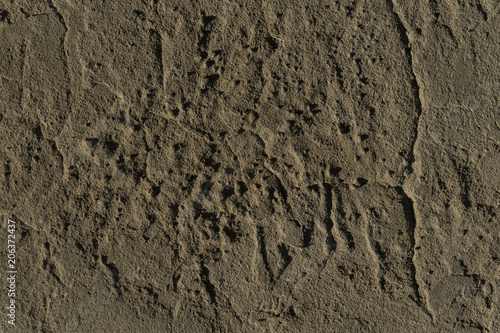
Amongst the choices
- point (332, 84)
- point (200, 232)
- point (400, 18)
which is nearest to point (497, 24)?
point (400, 18)

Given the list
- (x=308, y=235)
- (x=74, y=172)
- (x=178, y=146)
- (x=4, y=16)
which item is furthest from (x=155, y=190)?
(x=4, y=16)

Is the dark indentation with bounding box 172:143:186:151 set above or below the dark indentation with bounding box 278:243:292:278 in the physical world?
above

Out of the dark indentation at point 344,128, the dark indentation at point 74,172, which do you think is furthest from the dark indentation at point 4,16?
the dark indentation at point 344,128

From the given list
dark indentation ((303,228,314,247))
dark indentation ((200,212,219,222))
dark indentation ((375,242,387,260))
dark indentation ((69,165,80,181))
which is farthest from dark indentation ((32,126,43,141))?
dark indentation ((375,242,387,260))

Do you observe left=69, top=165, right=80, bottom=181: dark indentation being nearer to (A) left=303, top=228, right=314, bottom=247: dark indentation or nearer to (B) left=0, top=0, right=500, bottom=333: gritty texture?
(B) left=0, top=0, right=500, bottom=333: gritty texture

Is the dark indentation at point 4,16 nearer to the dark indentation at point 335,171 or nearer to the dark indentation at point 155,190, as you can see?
the dark indentation at point 155,190

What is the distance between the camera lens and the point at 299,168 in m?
1.34

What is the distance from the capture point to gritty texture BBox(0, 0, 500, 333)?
4.35ft

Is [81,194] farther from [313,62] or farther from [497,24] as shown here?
[497,24]

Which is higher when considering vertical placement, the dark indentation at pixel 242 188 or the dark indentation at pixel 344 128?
the dark indentation at pixel 344 128

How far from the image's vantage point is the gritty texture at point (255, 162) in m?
1.33

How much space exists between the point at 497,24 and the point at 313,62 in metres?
0.62

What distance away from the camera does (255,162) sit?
134 cm

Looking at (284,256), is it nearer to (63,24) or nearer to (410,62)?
(410,62)
